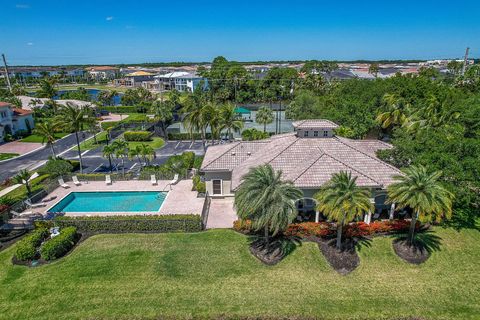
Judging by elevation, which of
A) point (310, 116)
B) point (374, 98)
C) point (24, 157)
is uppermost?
point (374, 98)

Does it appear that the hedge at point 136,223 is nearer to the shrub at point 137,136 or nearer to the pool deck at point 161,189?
the pool deck at point 161,189

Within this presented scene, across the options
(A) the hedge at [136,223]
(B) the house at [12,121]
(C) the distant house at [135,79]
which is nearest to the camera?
(A) the hedge at [136,223]

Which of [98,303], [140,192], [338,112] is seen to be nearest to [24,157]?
[140,192]

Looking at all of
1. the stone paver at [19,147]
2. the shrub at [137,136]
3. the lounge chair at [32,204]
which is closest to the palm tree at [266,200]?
the lounge chair at [32,204]

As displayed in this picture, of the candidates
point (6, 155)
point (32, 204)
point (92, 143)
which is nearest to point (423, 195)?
point (32, 204)

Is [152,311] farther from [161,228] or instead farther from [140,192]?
[140,192]

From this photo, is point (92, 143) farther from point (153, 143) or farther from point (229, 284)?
point (229, 284)

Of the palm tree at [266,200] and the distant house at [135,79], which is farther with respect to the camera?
the distant house at [135,79]
